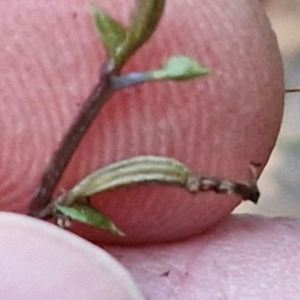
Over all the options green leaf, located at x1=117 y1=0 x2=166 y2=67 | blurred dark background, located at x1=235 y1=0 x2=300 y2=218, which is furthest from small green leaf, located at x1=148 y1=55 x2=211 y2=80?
blurred dark background, located at x1=235 y1=0 x2=300 y2=218

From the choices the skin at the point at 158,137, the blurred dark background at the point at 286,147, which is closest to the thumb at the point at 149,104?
the skin at the point at 158,137

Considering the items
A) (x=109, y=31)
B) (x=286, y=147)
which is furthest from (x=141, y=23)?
(x=286, y=147)

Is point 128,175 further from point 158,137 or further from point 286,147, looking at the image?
point 286,147

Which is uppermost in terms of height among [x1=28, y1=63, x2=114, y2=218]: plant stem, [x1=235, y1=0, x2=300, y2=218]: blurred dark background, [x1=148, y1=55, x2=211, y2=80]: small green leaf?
[x1=148, y1=55, x2=211, y2=80]: small green leaf

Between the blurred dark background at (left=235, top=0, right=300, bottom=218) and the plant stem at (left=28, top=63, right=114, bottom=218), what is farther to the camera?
the blurred dark background at (left=235, top=0, right=300, bottom=218)

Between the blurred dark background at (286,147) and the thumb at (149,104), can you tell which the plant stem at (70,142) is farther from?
the blurred dark background at (286,147)

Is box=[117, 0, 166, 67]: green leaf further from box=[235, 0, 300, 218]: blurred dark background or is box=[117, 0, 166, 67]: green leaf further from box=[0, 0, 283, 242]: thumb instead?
box=[235, 0, 300, 218]: blurred dark background

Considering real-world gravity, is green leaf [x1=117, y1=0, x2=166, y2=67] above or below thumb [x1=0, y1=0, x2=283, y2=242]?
above
